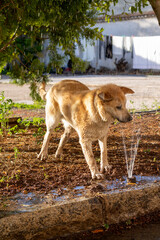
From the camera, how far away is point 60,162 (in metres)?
4.70

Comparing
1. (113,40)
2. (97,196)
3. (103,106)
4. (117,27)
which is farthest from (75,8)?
(117,27)

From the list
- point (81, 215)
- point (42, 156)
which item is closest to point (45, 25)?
point (42, 156)

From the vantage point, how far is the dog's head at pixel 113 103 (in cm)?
370

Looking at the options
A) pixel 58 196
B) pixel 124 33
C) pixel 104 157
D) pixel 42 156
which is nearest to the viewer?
pixel 58 196

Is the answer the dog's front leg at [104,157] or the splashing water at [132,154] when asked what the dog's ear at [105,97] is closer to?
the dog's front leg at [104,157]

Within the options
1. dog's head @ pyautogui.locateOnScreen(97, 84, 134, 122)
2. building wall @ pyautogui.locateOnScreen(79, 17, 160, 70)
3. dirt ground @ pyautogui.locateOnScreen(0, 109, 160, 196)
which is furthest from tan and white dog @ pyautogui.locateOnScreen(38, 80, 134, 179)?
building wall @ pyautogui.locateOnScreen(79, 17, 160, 70)

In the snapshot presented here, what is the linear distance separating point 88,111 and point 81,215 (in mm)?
1286

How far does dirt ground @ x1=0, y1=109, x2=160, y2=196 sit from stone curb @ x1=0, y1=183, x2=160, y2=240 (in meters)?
0.57

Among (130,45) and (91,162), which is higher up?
(130,45)

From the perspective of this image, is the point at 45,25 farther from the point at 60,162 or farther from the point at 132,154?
the point at 132,154

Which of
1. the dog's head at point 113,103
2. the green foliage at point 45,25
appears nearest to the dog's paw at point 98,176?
the dog's head at point 113,103

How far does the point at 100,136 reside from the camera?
4.11 m

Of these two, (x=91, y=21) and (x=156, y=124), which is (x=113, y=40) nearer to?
(x=156, y=124)

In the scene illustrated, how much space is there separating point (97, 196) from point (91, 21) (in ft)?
8.99
